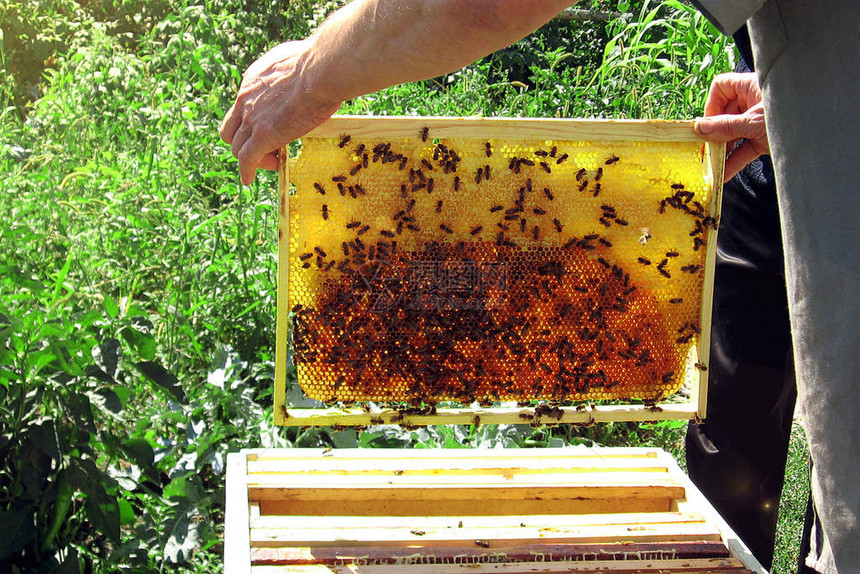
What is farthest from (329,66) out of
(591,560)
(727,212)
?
(727,212)

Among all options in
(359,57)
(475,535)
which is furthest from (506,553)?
(359,57)

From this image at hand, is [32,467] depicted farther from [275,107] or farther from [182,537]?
[275,107]

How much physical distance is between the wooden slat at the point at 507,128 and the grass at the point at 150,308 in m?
1.06

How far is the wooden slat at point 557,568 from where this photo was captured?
94.0 inches

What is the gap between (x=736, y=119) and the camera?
282cm

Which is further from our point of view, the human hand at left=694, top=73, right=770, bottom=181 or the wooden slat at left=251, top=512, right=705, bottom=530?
the human hand at left=694, top=73, right=770, bottom=181

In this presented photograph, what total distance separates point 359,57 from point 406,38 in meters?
0.17

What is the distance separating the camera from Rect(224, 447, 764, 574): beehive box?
2467 mm

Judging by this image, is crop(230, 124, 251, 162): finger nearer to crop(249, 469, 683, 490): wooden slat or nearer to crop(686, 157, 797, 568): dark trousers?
crop(249, 469, 683, 490): wooden slat

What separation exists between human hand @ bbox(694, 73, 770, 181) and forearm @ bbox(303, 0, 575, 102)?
3.55ft

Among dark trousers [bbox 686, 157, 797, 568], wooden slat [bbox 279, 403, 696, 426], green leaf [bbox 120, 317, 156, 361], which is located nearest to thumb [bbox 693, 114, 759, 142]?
dark trousers [bbox 686, 157, 797, 568]

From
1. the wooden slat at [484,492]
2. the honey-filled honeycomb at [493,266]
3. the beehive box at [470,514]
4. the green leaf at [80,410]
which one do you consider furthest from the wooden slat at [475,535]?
the green leaf at [80,410]

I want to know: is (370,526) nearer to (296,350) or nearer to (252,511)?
(252,511)

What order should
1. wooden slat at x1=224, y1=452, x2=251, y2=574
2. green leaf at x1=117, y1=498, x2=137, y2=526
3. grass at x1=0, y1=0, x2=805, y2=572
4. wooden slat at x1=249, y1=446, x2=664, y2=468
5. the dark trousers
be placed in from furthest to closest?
the dark trousers < green leaf at x1=117, y1=498, x2=137, y2=526 < wooden slat at x1=249, y1=446, x2=664, y2=468 < grass at x1=0, y1=0, x2=805, y2=572 < wooden slat at x1=224, y1=452, x2=251, y2=574
